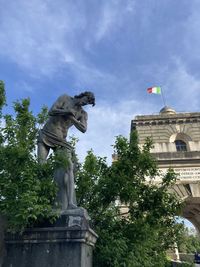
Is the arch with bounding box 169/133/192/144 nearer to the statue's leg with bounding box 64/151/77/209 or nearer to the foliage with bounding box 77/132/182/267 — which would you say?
the foliage with bounding box 77/132/182/267

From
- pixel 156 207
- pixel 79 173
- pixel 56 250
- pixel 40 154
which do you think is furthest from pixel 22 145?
pixel 156 207

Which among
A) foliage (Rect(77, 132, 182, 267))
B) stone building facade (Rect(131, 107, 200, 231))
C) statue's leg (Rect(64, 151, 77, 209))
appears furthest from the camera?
stone building facade (Rect(131, 107, 200, 231))

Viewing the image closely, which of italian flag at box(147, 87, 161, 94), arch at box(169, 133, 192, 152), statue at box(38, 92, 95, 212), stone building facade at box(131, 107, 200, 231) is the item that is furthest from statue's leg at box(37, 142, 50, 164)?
italian flag at box(147, 87, 161, 94)

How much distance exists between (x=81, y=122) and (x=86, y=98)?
22.9 inches

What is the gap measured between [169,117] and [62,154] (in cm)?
2510

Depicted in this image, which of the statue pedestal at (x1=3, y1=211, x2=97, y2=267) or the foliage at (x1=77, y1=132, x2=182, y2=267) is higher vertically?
the foliage at (x1=77, y1=132, x2=182, y2=267)

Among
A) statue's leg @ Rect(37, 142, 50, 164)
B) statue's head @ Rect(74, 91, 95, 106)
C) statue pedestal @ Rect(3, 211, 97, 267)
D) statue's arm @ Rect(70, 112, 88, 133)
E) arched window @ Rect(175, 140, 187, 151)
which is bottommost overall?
statue pedestal @ Rect(3, 211, 97, 267)

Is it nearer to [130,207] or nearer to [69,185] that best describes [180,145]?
[130,207]

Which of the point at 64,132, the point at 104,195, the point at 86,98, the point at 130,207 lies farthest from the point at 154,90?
the point at 64,132

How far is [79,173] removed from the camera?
828 cm

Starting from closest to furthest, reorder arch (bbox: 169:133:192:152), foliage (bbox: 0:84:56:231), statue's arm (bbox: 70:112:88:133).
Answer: foliage (bbox: 0:84:56:231) → statue's arm (bbox: 70:112:88:133) → arch (bbox: 169:133:192:152)

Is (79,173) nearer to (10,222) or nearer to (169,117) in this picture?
(10,222)

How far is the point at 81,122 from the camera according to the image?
646cm

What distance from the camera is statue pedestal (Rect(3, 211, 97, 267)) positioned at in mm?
4684
